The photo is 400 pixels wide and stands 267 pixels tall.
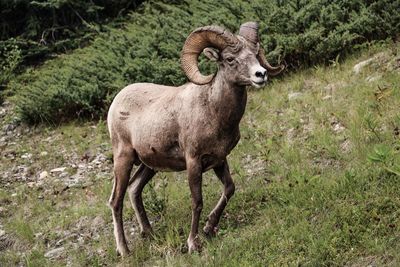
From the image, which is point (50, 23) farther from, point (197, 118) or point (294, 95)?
point (197, 118)

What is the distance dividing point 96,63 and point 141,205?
6.15 m

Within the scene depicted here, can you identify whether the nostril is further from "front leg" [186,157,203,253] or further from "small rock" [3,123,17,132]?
"small rock" [3,123,17,132]

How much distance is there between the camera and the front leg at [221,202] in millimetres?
7027

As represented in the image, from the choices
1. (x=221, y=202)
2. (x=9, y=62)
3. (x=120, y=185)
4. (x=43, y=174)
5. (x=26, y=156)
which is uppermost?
(x=221, y=202)

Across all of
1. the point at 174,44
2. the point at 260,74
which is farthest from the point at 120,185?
the point at 174,44

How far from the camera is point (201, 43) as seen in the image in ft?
21.7

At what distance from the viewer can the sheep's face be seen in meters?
6.29

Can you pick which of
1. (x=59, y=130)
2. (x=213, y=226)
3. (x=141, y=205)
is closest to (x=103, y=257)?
(x=141, y=205)

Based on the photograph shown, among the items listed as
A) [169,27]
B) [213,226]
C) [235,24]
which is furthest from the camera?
[169,27]

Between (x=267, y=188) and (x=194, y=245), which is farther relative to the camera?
(x=267, y=188)

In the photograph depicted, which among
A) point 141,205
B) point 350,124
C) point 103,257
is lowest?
point 103,257

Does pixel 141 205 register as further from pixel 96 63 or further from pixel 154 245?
pixel 96 63

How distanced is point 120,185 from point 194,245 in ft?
4.26

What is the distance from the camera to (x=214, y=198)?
26.7 feet
